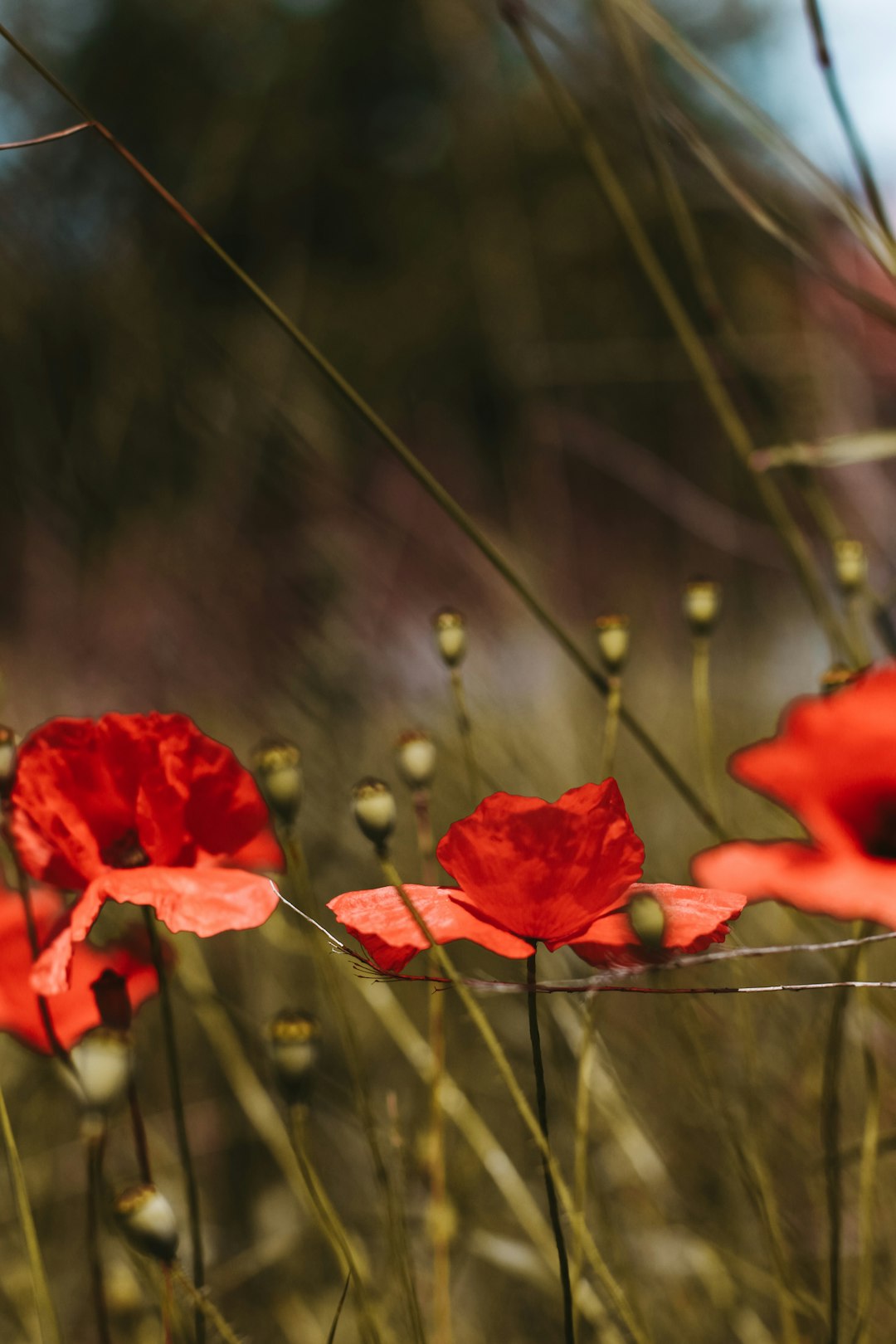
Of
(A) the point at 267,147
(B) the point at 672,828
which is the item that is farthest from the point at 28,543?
(A) the point at 267,147

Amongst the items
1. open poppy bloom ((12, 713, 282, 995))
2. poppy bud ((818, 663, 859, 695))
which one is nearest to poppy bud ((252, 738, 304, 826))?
open poppy bloom ((12, 713, 282, 995))

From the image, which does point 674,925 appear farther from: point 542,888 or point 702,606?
point 702,606

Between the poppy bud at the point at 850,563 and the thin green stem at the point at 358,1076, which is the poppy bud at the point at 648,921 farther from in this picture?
the poppy bud at the point at 850,563

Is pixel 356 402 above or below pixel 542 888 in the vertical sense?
above

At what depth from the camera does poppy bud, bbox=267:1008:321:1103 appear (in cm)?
20

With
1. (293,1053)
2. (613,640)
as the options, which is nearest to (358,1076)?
(293,1053)

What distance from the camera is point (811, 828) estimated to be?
181 mm

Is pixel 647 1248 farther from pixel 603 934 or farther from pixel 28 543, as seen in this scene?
pixel 28 543

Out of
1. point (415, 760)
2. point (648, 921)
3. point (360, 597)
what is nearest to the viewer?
point (648, 921)

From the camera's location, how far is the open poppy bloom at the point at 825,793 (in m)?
0.17

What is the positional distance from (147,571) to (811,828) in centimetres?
64

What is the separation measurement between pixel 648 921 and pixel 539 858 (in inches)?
1.0

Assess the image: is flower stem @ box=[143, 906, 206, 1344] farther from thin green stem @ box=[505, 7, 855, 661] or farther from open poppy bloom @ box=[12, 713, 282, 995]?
thin green stem @ box=[505, 7, 855, 661]

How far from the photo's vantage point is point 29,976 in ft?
0.84
